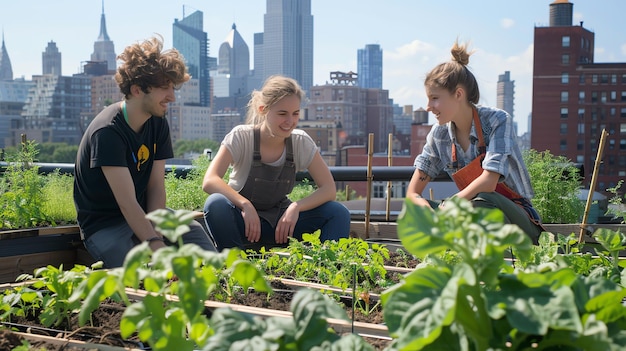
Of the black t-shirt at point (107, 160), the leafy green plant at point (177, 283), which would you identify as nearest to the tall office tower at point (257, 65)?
the black t-shirt at point (107, 160)

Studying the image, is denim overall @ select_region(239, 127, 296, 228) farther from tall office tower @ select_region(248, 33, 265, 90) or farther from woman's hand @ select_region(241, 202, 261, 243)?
tall office tower @ select_region(248, 33, 265, 90)

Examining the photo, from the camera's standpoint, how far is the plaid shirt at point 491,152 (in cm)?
300

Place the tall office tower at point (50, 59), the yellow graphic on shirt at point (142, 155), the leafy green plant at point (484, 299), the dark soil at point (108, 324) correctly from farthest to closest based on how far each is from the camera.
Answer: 1. the tall office tower at point (50, 59)
2. the yellow graphic on shirt at point (142, 155)
3. the dark soil at point (108, 324)
4. the leafy green plant at point (484, 299)

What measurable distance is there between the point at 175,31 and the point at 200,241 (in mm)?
190309

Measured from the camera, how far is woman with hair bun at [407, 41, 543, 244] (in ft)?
9.73

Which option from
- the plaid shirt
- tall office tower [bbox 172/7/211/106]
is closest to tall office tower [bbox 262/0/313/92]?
tall office tower [bbox 172/7/211/106]

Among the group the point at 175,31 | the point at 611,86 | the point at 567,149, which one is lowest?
the point at 567,149

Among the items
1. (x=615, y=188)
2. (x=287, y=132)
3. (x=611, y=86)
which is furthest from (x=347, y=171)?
(x=611, y=86)

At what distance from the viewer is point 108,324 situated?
1470 mm

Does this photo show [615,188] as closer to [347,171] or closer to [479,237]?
[347,171]

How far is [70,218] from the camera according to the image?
11.8 feet

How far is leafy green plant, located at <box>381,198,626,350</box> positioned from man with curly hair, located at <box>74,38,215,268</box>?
191 cm

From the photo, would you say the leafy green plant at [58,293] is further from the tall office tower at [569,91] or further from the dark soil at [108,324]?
the tall office tower at [569,91]

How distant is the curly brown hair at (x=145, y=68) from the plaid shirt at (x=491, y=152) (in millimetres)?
1252
